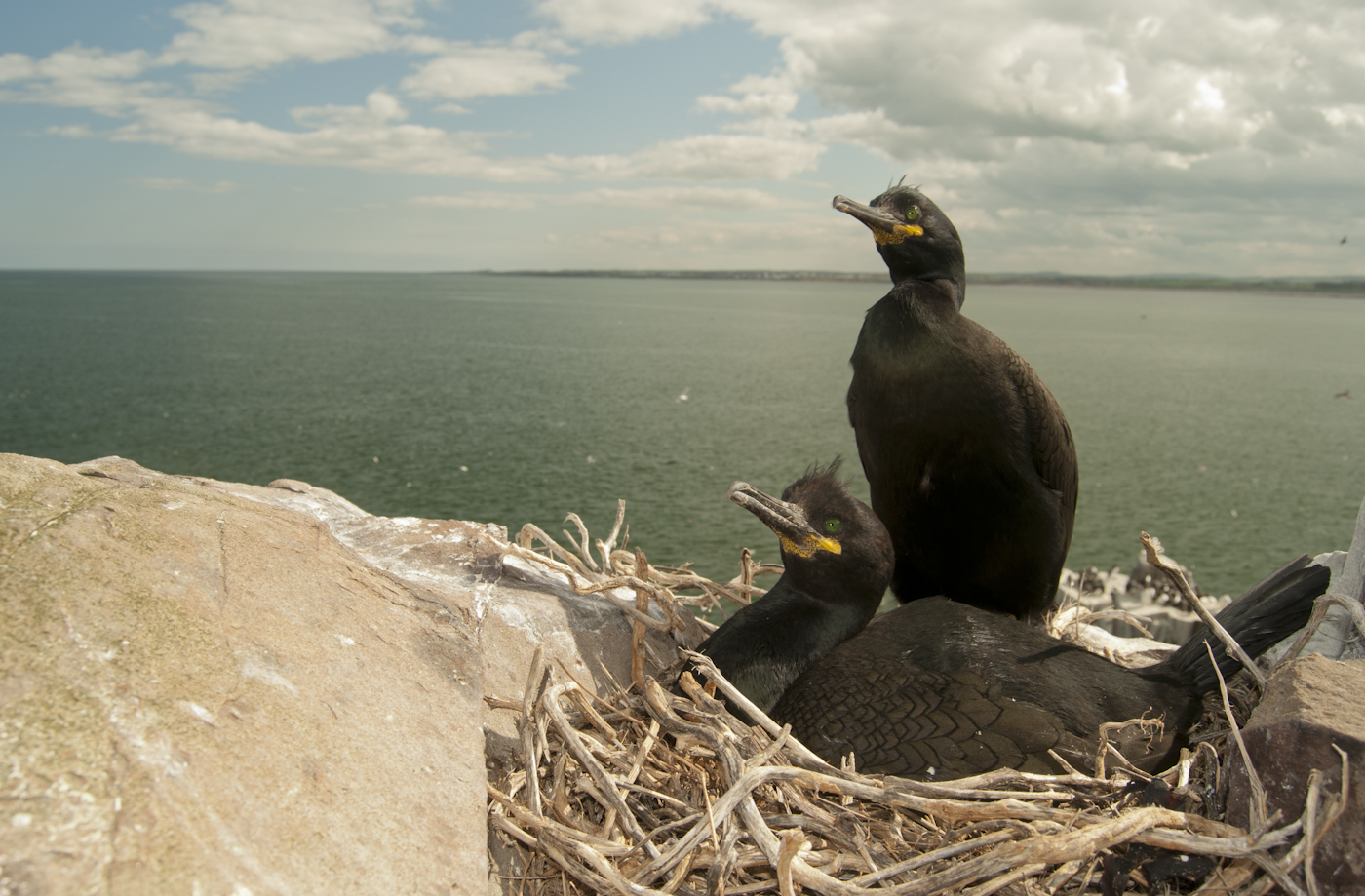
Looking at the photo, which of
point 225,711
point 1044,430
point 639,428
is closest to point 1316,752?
point 1044,430

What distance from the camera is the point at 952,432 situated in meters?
4.43

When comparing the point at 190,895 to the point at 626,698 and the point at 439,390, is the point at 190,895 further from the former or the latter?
the point at 439,390

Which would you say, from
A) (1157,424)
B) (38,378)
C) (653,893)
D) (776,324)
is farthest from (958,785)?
(776,324)

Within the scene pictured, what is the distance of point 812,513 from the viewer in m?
4.04

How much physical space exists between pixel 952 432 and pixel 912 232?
1147 millimetres

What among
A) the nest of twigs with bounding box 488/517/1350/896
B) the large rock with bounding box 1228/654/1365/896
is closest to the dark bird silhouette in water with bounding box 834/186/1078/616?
the nest of twigs with bounding box 488/517/1350/896

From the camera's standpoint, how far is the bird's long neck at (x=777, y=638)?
3.72 meters

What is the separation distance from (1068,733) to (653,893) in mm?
1892

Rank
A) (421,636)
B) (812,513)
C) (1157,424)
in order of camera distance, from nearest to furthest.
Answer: (421,636)
(812,513)
(1157,424)

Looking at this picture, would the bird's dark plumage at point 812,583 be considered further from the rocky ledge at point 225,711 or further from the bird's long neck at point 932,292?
the rocky ledge at point 225,711

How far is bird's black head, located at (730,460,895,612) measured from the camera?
3.99 metres

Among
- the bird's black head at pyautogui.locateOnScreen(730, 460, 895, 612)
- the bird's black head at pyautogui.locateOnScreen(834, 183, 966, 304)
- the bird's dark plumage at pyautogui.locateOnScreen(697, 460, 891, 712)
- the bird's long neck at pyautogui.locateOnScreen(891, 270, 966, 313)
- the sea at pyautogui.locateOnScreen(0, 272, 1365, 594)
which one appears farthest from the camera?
the sea at pyautogui.locateOnScreen(0, 272, 1365, 594)

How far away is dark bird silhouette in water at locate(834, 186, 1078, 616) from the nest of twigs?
5.42ft

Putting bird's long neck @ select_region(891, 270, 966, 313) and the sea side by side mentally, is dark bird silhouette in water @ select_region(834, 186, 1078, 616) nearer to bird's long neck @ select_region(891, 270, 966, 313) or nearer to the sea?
bird's long neck @ select_region(891, 270, 966, 313)
